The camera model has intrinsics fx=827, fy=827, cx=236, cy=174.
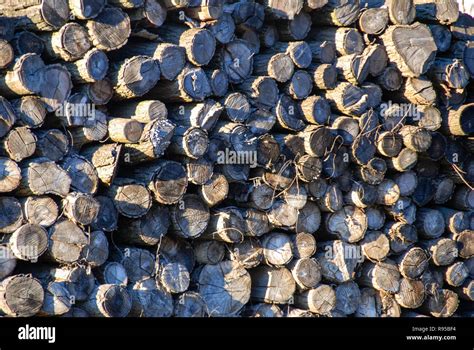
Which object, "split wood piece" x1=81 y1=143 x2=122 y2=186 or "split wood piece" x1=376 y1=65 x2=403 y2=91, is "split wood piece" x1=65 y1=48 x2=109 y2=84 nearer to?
"split wood piece" x1=81 y1=143 x2=122 y2=186

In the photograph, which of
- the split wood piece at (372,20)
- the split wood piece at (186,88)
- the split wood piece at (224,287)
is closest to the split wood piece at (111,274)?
the split wood piece at (224,287)

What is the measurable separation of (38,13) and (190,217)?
1.74 metres

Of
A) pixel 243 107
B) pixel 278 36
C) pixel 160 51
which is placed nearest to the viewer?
pixel 160 51

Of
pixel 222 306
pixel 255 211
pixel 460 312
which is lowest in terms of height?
pixel 460 312

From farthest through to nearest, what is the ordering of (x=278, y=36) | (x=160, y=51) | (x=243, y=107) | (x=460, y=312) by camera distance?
(x=460, y=312) < (x=278, y=36) < (x=243, y=107) < (x=160, y=51)

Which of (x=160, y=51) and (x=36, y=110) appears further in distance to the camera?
(x=160, y=51)

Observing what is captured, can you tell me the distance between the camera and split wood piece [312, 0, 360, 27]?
673 cm

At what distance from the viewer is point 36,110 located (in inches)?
207

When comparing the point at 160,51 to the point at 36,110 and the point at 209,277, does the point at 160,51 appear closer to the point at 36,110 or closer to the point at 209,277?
the point at 36,110

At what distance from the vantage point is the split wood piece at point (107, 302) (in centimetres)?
532

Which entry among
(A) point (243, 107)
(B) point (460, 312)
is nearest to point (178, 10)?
(A) point (243, 107)

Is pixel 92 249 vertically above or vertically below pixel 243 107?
below

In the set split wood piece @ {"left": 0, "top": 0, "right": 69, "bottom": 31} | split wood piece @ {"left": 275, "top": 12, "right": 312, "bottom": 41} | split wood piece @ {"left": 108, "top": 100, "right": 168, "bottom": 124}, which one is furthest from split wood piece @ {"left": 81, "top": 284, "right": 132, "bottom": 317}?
split wood piece @ {"left": 275, "top": 12, "right": 312, "bottom": 41}

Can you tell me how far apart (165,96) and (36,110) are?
41.6 inches
